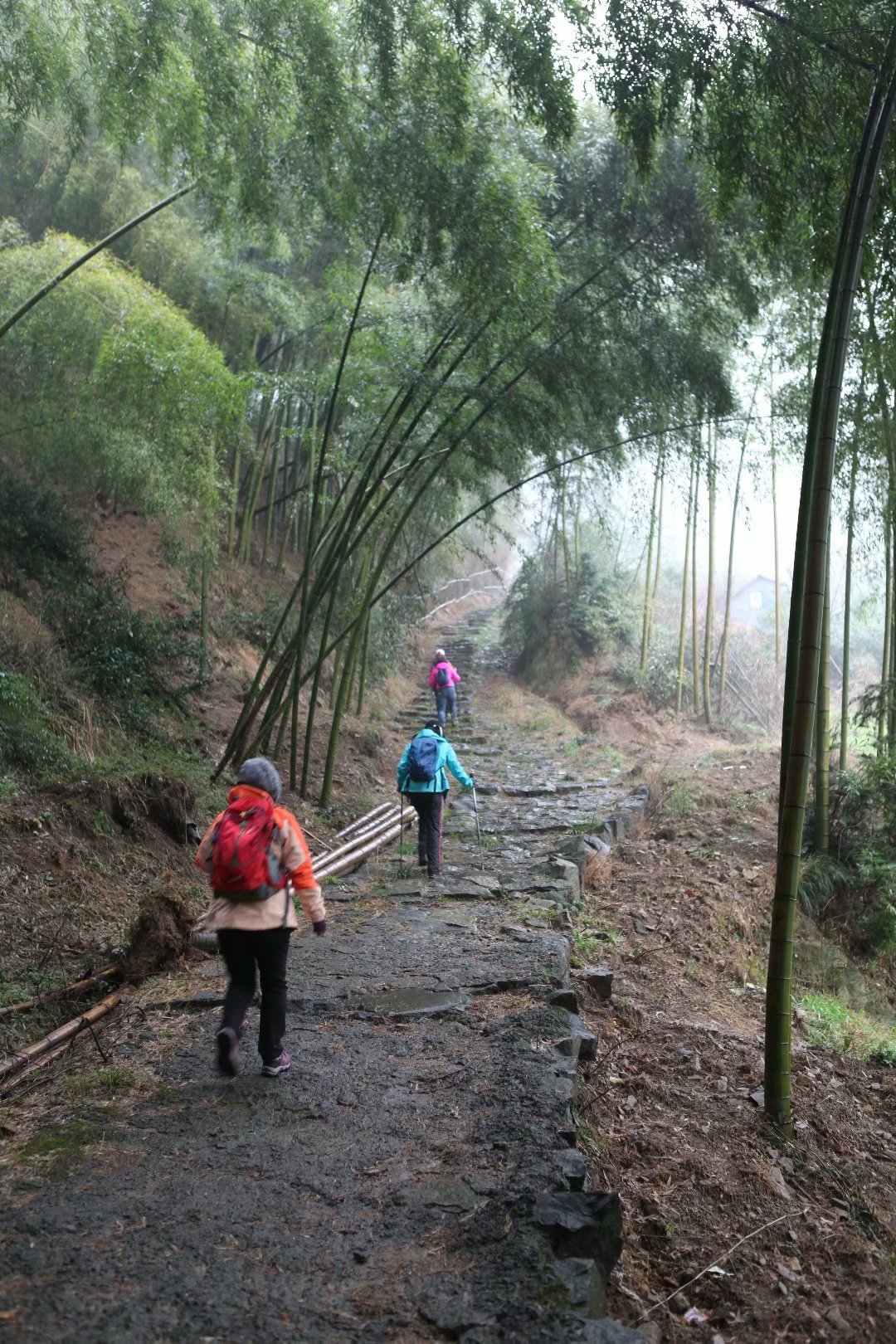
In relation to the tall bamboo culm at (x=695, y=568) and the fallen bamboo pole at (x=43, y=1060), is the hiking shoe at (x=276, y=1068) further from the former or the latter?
the tall bamboo culm at (x=695, y=568)

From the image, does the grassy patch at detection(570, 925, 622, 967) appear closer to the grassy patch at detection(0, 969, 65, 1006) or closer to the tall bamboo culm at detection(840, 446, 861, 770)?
the grassy patch at detection(0, 969, 65, 1006)

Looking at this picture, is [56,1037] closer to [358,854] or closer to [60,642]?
[358,854]

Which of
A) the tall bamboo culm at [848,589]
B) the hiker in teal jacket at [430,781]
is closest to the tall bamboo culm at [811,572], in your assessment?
the hiker in teal jacket at [430,781]

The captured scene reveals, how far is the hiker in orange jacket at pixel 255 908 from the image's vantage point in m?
3.41

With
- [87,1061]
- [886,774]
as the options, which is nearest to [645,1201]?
[87,1061]

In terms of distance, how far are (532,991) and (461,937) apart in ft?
3.37

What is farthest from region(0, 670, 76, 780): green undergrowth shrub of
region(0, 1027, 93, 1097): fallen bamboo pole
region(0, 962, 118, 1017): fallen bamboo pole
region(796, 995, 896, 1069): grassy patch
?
region(796, 995, 896, 1069): grassy patch

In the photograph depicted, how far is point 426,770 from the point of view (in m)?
6.68

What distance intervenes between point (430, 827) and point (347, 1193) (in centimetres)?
423

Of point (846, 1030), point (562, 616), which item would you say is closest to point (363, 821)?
point (846, 1030)

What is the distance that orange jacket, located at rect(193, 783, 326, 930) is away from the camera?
342 cm

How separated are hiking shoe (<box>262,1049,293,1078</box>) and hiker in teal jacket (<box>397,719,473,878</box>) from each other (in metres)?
3.27

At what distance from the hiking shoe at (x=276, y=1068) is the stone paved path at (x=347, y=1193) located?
0.04 meters

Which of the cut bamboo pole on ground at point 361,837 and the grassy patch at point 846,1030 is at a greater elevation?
the cut bamboo pole on ground at point 361,837
